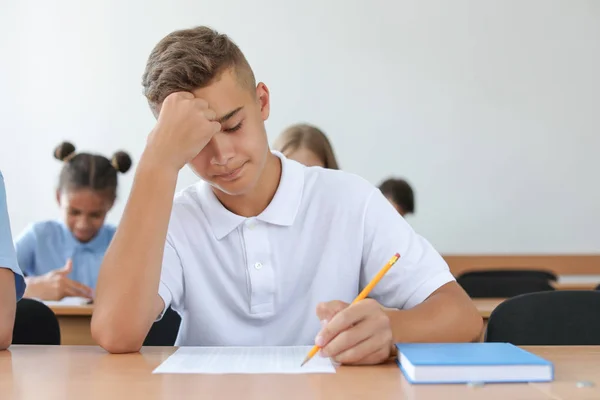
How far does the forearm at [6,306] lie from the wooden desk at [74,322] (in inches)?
46.3

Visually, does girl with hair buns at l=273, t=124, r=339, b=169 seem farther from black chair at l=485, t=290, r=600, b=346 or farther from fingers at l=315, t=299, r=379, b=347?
fingers at l=315, t=299, r=379, b=347

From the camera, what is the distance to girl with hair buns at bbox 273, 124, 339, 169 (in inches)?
104

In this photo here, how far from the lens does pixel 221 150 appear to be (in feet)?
4.47

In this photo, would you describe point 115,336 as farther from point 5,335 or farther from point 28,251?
point 28,251

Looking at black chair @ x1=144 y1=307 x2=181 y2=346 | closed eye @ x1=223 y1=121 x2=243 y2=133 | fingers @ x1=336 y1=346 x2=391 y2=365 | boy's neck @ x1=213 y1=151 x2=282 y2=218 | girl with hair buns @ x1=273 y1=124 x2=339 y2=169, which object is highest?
closed eye @ x1=223 y1=121 x2=243 y2=133

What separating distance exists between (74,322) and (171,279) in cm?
125

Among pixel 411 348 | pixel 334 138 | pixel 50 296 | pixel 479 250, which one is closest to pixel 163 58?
pixel 411 348

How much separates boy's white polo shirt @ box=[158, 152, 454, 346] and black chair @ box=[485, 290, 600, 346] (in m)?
0.19

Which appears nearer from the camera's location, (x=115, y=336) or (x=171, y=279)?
(x=115, y=336)

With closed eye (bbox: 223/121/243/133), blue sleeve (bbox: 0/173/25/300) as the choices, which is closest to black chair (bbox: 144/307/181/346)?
blue sleeve (bbox: 0/173/25/300)

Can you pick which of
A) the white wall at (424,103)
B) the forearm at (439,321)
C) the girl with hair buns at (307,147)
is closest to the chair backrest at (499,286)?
the girl with hair buns at (307,147)

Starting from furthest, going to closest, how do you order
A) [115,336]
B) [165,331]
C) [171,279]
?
[165,331]
[171,279]
[115,336]

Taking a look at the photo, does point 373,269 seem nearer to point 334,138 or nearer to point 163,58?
point 163,58

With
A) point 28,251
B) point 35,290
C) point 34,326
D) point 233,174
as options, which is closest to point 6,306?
point 34,326
